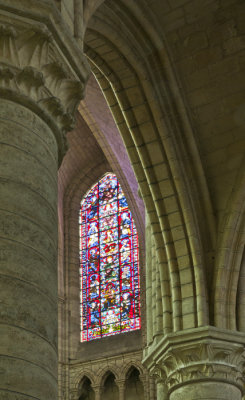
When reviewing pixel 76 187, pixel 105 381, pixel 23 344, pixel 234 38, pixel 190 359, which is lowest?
pixel 23 344

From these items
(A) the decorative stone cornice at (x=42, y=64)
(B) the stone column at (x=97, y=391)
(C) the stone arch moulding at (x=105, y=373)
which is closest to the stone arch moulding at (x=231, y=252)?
(A) the decorative stone cornice at (x=42, y=64)

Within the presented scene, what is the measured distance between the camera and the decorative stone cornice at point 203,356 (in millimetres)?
10609

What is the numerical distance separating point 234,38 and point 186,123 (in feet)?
4.29

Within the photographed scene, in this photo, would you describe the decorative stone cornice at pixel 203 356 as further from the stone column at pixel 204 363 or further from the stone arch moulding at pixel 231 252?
the stone arch moulding at pixel 231 252

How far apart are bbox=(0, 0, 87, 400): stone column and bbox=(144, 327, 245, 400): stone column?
4984 mm

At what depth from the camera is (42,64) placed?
20.1ft

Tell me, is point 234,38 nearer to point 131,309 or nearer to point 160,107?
point 160,107

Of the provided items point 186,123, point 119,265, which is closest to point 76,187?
point 119,265

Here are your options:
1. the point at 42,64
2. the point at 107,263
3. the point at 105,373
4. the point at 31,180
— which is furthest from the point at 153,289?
the point at 107,263

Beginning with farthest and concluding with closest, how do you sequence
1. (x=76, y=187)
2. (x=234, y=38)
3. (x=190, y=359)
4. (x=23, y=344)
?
(x=76, y=187) → (x=234, y=38) → (x=190, y=359) → (x=23, y=344)

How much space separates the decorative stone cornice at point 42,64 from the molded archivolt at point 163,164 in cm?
451

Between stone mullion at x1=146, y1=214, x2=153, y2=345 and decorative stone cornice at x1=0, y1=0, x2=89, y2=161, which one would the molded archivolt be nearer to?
stone mullion at x1=146, y1=214, x2=153, y2=345

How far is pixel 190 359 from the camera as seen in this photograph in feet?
35.0

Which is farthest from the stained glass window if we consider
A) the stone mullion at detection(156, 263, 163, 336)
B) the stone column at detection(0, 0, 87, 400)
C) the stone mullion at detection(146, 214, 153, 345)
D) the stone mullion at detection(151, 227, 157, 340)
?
the stone column at detection(0, 0, 87, 400)
